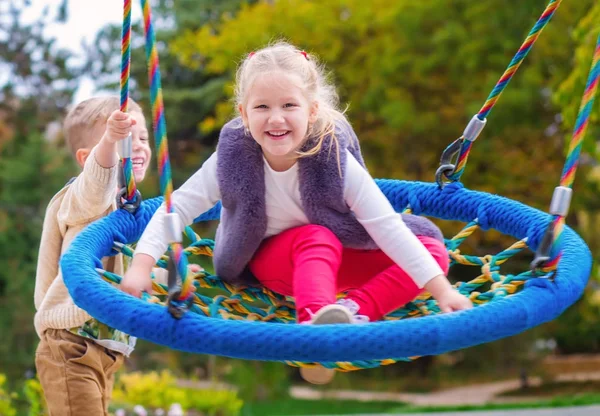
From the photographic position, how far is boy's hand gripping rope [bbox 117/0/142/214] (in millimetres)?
1824

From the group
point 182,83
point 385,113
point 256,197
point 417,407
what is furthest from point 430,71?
point 256,197

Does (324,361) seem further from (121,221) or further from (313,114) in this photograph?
(121,221)

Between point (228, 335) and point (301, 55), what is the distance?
2.41ft

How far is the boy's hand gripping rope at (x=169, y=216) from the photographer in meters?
1.44

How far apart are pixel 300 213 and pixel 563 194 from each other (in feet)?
2.10

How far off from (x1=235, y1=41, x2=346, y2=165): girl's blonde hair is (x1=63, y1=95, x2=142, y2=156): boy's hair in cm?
46

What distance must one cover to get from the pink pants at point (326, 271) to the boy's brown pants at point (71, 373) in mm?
486

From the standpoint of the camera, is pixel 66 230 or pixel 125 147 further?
pixel 66 230

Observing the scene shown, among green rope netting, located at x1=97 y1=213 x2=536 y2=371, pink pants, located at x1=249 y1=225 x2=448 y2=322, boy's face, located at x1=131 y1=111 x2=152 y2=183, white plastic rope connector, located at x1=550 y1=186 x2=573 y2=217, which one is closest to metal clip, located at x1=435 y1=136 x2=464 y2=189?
green rope netting, located at x1=97 y1=213 x2=536 y2=371

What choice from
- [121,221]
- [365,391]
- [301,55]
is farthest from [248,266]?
[365,391]

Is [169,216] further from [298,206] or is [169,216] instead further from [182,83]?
[182,83]

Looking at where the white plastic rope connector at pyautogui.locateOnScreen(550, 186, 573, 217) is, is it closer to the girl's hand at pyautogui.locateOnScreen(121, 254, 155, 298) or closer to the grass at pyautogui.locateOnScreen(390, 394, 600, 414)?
the girl's hand at pyautogui.locateOnScreen(121, 254, 155, 298)

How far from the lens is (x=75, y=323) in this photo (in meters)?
2.10

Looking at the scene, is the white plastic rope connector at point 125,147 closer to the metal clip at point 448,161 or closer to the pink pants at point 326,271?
the pink pants at point 326,271
